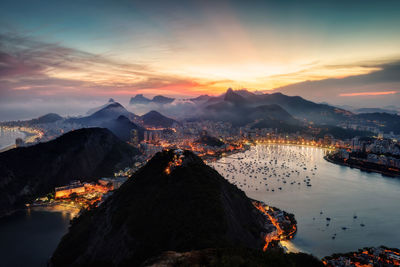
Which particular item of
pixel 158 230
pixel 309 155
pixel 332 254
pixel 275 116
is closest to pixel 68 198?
pixel 158 230

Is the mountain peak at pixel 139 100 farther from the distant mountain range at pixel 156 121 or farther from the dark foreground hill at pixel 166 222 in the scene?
the dark foreground hill at pixel 166 222

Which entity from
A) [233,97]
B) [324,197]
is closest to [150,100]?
[233,97]

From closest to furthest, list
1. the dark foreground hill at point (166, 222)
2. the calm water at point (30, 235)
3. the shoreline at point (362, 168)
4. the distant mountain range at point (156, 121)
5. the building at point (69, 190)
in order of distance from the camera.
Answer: the dark foreground hill at point (166, 222) → the calm water at point (30, 235) → the building at point (69, 190) → the shoreline at point (362, 168) → the distant mountain range at point (156, 121)

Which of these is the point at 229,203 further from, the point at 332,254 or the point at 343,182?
the point at 343,182

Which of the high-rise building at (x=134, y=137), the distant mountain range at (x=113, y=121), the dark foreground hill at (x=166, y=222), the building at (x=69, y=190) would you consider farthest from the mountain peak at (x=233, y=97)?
the dark foreground hill at (x=166, y=222)

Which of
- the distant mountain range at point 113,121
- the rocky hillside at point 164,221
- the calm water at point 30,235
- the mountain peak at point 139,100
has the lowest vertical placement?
the calm water at point 30,235

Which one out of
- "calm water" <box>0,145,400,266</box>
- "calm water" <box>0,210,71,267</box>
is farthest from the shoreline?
"calm water" <box>0,210,71,267</box>

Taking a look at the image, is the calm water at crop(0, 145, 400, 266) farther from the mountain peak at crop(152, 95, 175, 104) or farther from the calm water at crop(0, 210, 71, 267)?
the mountain peak at crop(152, 95, 175, 104)
